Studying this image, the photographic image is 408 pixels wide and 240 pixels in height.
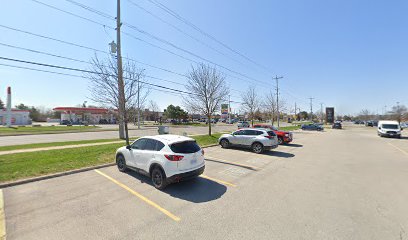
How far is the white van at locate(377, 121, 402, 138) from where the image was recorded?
22694mm

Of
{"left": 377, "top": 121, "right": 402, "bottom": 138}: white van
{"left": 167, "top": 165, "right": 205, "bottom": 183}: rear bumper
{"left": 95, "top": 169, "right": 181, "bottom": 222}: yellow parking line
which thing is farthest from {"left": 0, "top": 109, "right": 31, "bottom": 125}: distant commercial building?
{"left": 377, "top": 121, "right": 402, "bottom": 138}: white van

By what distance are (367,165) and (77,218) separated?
1154cm

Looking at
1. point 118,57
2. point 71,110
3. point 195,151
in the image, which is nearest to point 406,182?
point 195,151

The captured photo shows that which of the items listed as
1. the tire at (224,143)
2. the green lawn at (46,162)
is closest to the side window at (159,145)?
the green lawn at (46,162)

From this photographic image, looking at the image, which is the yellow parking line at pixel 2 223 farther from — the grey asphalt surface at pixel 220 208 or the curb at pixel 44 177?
the curb at pixel 44 177

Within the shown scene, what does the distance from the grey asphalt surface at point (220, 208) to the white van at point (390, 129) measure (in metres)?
21.7

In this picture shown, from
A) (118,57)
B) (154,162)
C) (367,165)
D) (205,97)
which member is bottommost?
(367,165)

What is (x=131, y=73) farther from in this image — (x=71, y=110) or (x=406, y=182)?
(x=71, y=110)

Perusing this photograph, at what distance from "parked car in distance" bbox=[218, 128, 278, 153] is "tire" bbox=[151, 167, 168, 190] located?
7.77m

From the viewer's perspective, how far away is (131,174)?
720cm

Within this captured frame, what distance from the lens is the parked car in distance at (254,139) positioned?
11777 millimetres

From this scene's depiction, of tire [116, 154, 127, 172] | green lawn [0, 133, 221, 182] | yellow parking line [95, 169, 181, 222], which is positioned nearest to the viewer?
yellow parking line [95, 169, 181, 222]

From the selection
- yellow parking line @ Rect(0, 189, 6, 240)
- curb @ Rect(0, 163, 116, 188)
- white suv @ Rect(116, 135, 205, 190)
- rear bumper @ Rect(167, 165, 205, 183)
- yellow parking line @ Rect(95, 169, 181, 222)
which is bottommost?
yellow parking line @ Rect(95, 169, 181, 222)

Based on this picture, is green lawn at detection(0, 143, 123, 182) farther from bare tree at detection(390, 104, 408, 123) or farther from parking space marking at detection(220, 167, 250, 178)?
bare tree at detection(390, 104, 408, 123)
